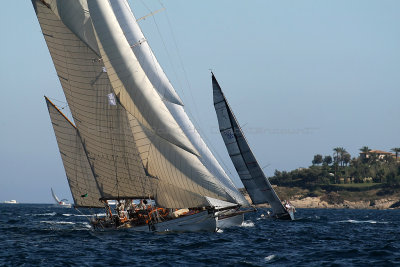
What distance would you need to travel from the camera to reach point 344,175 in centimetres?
18700

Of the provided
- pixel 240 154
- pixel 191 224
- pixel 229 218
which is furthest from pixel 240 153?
pixel 191 224

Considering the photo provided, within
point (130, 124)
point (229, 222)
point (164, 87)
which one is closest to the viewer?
point (164, 87)

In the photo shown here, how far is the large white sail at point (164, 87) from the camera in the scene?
36.9 m

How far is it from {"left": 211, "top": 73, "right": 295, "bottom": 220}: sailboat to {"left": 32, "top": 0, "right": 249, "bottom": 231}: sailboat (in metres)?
10.2

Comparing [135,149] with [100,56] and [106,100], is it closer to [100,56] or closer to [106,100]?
[106,100]

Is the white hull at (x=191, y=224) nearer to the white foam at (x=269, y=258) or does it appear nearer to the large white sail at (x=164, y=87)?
the large white sail at (x=164, y=87)

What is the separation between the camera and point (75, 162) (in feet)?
154

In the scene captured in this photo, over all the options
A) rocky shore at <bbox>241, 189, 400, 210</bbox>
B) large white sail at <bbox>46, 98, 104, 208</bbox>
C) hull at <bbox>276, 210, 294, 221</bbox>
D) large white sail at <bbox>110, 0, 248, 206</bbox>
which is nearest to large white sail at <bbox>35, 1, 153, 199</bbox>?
large white sail at <bbox>110, 0, 248, 206</bbox>


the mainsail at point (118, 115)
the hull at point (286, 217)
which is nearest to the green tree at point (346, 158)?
the hull at point (286, 217)

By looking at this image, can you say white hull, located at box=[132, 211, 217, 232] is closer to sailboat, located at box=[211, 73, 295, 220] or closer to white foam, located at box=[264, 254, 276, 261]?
white foam, located at box=[264, 254, 276, 261]

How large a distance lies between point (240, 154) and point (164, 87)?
1735 centimetres

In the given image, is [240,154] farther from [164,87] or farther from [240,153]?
[164,87]

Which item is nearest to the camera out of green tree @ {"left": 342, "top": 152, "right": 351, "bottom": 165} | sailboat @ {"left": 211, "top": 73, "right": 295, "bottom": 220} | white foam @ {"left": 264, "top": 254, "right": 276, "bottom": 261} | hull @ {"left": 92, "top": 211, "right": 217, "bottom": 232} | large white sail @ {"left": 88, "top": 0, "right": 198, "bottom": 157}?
white foam @ {"left": 264, "top": 254, "right": 276, "bottom": 261}

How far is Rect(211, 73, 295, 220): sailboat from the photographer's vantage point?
174ft
